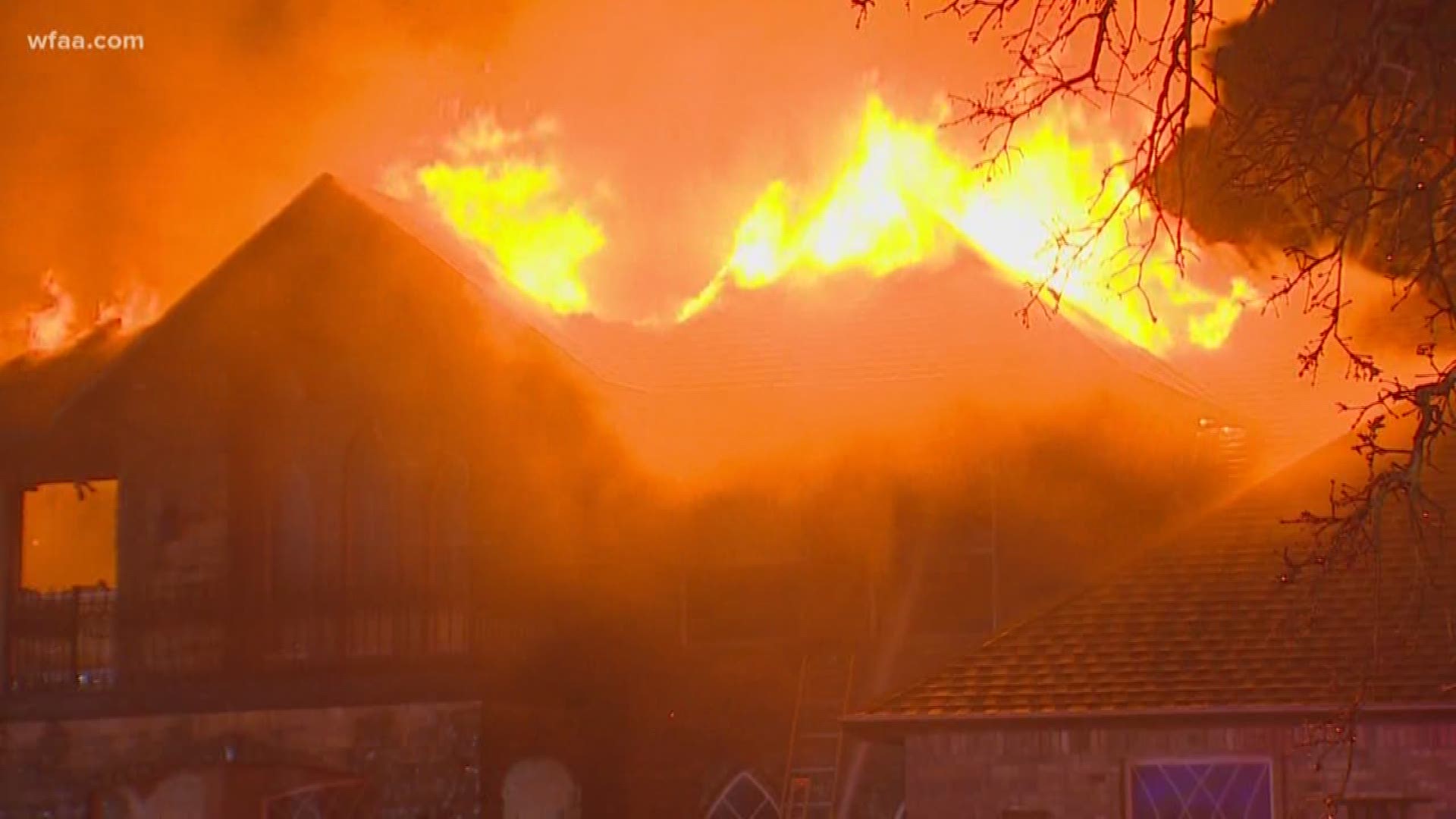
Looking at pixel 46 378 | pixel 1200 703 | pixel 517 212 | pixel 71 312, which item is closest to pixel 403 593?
pixel 46 378

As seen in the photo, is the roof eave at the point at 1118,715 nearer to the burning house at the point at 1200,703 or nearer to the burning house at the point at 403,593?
the burning house at the point at 1200,703

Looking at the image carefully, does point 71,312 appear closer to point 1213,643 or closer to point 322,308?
point 322,308

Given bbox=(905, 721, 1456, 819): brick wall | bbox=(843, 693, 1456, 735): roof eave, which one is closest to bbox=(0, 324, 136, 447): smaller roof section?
bbox=(843, 693, 1456, 735): roof eave

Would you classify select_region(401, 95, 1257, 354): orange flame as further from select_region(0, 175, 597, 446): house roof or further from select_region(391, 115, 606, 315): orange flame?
select_region(0, 175, 597, 446): house roof

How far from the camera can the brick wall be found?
1855 centimetres

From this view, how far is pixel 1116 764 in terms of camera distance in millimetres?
19203

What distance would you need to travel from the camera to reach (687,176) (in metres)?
32.3

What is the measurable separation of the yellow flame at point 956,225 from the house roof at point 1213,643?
20.3ft

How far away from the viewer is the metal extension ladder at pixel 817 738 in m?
23.4

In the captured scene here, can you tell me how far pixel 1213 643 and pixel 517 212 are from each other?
13956 mm

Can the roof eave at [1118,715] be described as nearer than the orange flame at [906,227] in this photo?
Yes

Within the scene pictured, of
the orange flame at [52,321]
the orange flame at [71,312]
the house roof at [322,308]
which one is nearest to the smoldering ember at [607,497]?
the house roof at [322,308]

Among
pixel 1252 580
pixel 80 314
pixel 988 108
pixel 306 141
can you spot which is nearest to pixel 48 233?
pixel 80 314

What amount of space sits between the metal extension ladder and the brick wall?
3.54m
